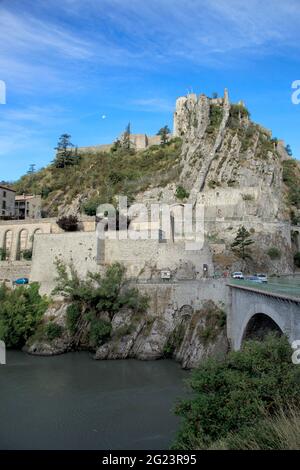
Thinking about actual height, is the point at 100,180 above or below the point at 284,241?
above

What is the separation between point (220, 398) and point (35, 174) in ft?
241

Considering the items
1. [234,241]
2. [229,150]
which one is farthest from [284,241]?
[229,150]

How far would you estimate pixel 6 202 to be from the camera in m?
58.3

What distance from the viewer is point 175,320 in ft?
110

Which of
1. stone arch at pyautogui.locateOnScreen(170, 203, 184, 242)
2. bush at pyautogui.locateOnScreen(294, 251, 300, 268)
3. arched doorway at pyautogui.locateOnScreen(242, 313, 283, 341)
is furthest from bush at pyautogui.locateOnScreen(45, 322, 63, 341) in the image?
bush at pyautogui.locateOnScreen(294, 251, 300, 268)

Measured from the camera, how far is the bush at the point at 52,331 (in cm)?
3403

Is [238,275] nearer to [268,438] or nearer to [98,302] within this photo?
[98,302]

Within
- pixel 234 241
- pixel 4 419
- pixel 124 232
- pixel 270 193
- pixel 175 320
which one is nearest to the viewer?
pixel 4 419

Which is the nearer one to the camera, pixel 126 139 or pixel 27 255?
pixel 27 255

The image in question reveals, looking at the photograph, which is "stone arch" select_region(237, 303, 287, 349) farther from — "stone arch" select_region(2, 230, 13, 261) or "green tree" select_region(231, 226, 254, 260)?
"stone arch" select_region(2, 230, 13, 261)

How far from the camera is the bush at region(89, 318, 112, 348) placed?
32688 millimetres

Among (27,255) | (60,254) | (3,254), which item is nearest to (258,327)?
(60,254)

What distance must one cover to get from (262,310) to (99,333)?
51.1 feet
